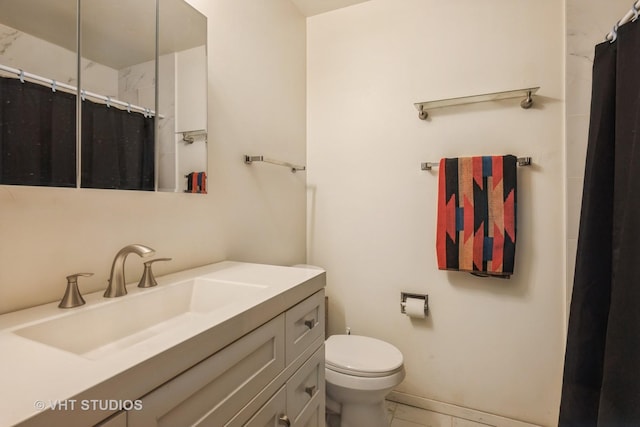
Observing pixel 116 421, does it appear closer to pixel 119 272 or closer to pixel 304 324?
pixel 119 272

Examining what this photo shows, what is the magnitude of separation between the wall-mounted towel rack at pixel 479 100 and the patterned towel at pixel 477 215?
11.8 inches

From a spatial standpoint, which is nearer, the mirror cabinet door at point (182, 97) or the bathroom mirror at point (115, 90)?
the bathroom mirror at point (115, 90)

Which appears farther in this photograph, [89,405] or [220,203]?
[220,203]

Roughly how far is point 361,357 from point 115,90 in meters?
1.51

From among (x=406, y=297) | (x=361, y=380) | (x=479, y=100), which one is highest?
(x=479, y=100)

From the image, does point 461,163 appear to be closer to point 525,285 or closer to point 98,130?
point 525,285

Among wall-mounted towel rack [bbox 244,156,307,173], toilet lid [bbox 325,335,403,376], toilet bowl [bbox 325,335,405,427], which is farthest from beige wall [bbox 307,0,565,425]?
toilet bowl [bbox 325,335,405,427]

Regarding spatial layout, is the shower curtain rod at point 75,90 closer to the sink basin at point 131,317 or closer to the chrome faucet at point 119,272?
the chrome faucet at point 119,272

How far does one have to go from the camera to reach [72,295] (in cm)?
77

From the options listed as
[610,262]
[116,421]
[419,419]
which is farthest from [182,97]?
[419,419]

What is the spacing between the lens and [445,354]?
1.73 meters

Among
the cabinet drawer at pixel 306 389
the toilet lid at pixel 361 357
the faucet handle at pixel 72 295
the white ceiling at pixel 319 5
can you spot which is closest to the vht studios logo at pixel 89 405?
the faucet handle at pixel 72 295

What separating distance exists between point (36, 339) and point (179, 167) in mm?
699

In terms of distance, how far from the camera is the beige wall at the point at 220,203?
0.77 meters
